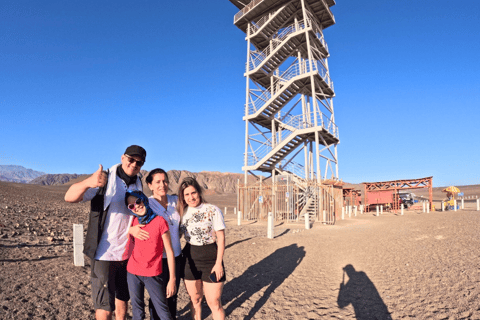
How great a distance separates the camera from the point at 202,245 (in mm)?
3258

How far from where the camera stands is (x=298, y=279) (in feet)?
20.5

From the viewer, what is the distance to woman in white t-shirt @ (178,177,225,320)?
10.4 feet

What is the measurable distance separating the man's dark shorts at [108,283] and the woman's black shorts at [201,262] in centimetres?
70

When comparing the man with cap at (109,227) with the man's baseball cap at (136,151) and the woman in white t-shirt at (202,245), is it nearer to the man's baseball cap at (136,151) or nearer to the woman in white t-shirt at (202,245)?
the man's baseball cap at (136,151)

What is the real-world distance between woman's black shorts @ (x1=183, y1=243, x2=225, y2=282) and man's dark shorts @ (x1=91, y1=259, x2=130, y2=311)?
0.70 metres

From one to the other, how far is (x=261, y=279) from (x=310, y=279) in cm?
107

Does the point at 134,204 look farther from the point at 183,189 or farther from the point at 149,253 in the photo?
the point at 183,189

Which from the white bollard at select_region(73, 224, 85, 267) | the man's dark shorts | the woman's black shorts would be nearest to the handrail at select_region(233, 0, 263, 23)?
the white bollard at select_region(73, 224, 85, 267)

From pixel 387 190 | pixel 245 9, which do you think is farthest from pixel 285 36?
pixel 387 190

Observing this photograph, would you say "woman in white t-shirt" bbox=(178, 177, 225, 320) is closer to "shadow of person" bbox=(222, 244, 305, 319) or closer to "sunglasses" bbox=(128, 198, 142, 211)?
"sunglasses" bbox=(128, 198, 142, 211)

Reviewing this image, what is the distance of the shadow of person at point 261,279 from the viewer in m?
4.99

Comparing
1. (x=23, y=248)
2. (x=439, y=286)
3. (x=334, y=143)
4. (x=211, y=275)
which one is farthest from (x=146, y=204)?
(x=334, y=143)

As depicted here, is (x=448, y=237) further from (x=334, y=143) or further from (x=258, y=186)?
(x=334, y=143)

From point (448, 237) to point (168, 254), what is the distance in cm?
951
